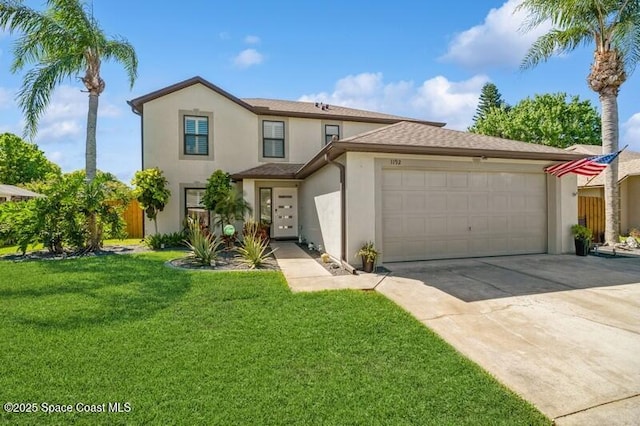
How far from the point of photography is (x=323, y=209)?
10328 millimetres

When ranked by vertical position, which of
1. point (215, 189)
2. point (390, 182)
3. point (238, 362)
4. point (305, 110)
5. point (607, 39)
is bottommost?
point (238, 362)

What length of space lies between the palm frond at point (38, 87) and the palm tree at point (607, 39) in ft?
54.6

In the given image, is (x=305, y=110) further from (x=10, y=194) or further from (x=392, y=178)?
(x=10, y=194)

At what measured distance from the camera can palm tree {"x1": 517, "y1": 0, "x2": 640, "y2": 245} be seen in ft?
35.6

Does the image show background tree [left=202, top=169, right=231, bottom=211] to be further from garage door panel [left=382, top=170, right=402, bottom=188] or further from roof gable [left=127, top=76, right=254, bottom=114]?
garage door panel [left=382, top=170, right=402, bottom=188]

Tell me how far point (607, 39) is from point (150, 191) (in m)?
17.5

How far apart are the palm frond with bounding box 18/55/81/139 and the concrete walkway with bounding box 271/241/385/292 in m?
10.2

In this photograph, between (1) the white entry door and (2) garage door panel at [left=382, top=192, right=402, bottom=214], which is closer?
(2) garage door panel at [left=382, top=192, right=402, bottom=214]

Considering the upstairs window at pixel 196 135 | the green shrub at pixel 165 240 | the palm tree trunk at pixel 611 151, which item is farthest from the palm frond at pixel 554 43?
the green shrub at pixel 165 240

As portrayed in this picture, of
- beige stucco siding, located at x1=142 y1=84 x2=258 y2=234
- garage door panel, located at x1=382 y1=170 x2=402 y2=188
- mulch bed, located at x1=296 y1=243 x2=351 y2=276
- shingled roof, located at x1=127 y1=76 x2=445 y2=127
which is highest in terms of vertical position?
shingled roof, located at x1=127 y1=76 x2=445 y2=127

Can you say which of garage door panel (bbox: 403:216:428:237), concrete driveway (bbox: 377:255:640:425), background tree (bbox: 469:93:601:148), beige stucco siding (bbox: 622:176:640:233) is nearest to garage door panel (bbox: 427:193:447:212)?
garage door panel (bbox: 403:216:428:237)

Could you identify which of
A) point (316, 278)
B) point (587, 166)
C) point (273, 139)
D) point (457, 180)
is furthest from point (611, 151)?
point (273, 139)

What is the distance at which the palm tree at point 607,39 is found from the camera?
10836 millimetres

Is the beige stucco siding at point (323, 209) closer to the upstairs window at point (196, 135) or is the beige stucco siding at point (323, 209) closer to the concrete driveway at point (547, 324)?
the concrete driveway at point (547, 324)
